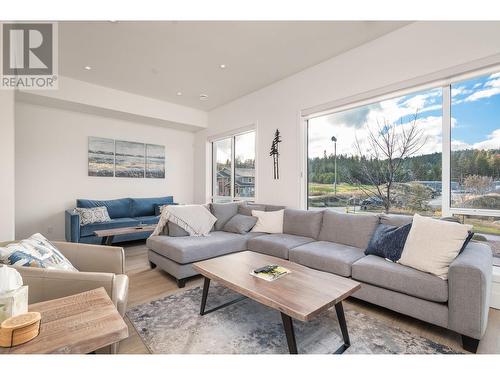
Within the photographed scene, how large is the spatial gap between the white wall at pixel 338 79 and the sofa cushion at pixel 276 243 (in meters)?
0.77

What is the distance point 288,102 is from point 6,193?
3987mm

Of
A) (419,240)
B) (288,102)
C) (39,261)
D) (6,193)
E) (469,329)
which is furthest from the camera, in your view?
(288,102)

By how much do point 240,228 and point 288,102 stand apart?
2.16 metres

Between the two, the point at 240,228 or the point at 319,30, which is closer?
the point at 319,30

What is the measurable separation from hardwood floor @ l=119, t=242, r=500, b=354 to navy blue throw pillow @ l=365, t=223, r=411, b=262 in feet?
1.61

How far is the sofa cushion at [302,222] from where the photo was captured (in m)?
3.17

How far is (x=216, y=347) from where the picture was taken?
5.36ft

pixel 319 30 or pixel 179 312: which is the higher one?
pixel 319 30

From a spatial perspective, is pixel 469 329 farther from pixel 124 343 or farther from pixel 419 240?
pixel 124 343

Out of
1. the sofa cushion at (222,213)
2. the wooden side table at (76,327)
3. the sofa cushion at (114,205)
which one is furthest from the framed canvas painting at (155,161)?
the wooden side table at (76,327)

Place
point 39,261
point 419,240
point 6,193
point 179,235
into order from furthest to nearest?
point 179,235
point 6,193
point 419,240
point 39,261

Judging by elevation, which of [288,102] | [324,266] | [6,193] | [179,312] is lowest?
[179,312]

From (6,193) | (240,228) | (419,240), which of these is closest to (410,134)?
(419,240)

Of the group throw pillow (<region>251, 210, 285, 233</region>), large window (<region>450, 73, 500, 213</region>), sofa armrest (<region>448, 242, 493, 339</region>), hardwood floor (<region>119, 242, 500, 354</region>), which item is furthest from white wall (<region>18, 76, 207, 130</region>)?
sofa armrest (<region>448, 242, 493, 339</region>)
